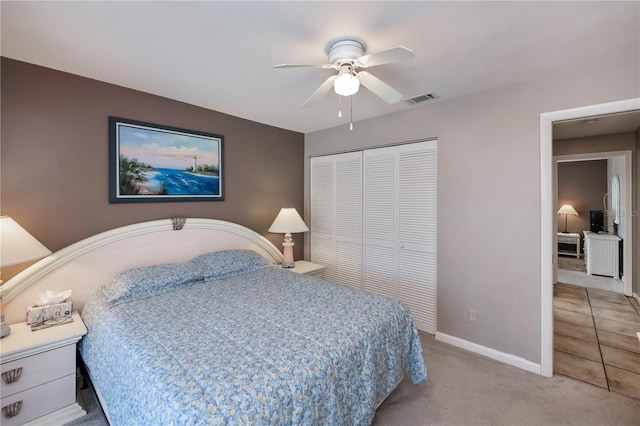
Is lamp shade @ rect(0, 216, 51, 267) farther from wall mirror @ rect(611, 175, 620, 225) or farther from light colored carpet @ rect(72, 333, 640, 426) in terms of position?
wall mirror @ rect(611, 175, 620, 225)

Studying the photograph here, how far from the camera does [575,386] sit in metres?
2.24

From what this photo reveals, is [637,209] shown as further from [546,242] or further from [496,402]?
[496,402]

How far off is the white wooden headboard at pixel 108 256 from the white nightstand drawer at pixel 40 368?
51 centimetres

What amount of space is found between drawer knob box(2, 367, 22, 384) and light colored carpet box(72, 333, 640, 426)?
1.56ft

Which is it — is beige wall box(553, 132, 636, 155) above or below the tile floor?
above

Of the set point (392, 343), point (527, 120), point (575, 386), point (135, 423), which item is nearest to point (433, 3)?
point (527, 120)

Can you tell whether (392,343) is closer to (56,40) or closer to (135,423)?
(135,423)

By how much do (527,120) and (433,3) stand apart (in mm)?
1534

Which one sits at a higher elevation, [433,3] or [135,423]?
[433,3]

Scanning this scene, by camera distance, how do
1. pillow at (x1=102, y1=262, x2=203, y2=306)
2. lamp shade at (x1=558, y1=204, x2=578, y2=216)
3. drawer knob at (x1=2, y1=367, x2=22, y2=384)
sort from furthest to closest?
lamp shade at (x1=558, y1=204, x2=578, y2=216)
pillow at (x1=102, y1=262, x2=203, y2=306)
drawer knob at (x1=2, y1=367, x2=22, y2=384)

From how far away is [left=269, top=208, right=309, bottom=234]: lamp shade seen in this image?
11.5 feet

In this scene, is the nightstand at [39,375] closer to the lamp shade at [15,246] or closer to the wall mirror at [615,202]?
the lamp shade at [15,246]

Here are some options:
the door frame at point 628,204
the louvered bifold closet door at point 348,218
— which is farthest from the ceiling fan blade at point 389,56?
the door frame at point 628,204

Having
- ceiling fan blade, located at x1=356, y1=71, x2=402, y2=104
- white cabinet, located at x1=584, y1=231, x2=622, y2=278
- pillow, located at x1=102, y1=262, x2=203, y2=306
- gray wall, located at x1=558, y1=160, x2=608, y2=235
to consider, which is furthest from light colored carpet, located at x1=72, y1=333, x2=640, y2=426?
gray wall, located at x1=558, y1=160, x2=608, y2=235
